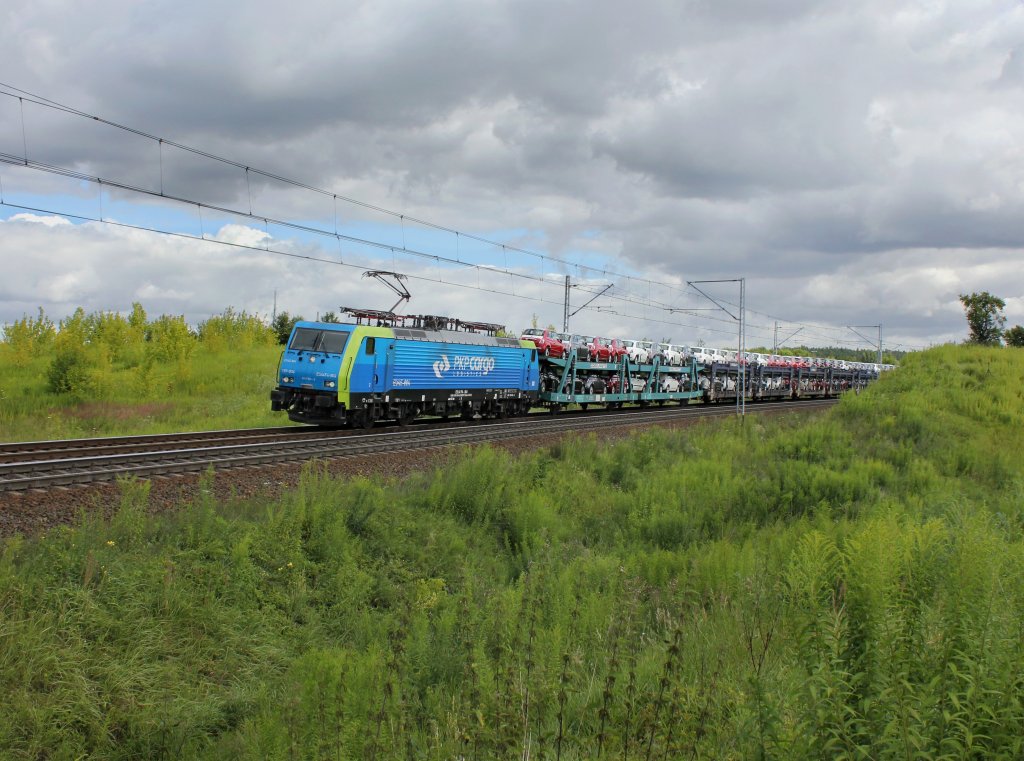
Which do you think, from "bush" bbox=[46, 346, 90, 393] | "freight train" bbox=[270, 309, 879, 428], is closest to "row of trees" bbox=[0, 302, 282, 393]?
"bush" bbox=[46, 346, 90, 393]

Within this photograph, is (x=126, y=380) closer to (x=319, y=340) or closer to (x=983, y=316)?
(x=319, y=340)

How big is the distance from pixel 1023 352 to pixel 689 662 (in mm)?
29780

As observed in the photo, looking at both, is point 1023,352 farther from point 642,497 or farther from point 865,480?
point 642,497

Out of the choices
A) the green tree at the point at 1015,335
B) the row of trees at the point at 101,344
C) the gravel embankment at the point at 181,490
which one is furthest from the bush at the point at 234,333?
the green tree at the point at 1015,335

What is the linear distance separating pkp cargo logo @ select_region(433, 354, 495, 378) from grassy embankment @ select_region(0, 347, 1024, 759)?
36.6ft

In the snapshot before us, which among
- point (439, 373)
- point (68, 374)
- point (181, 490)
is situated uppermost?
point (439, 373)

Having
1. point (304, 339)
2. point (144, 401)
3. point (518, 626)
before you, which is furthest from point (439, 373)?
point (518, 626)

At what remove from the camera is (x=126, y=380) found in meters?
31.3

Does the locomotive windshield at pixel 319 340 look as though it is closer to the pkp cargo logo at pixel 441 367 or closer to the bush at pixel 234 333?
the pkp cargo logo at pixel 441 367

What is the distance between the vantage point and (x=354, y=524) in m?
9.97

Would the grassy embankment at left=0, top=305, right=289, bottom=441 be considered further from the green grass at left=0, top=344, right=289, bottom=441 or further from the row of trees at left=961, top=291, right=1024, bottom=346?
the row of trees at left=961, top=291, right=1024, bottom=346

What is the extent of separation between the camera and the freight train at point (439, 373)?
2061cm

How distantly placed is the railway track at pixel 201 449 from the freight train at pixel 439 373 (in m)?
0.97

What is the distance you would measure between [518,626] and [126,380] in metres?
30.2
